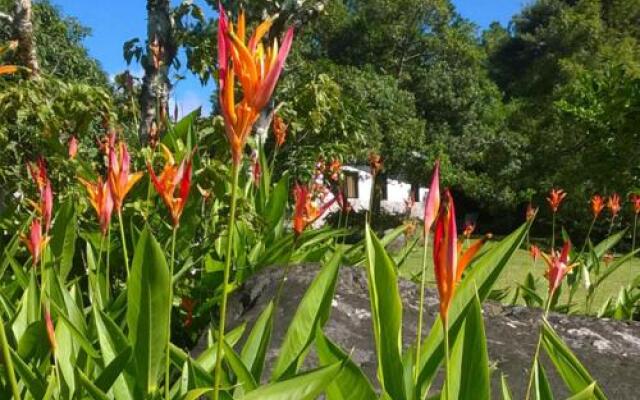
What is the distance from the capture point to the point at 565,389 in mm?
1613

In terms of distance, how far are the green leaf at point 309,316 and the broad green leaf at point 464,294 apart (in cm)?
16

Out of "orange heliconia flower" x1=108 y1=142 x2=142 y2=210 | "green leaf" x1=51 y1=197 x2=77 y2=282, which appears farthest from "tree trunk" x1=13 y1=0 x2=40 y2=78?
"orange heliconia flower" x1=108 y1=142 x2=142 y2=210

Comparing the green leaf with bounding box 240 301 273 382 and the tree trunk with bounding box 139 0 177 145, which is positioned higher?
the tree trunk with bounding box 139 0 177 145

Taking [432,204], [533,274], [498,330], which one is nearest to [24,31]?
[498,330]

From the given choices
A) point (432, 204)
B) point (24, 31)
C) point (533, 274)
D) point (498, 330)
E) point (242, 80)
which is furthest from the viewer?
point (533, 274)

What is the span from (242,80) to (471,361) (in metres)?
0.51

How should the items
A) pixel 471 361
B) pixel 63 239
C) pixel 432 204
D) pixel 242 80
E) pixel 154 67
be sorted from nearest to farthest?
pixel 242 80 → pixel 432 204 → pixel 471 361 → pixel 63 239 → pixel 154 67

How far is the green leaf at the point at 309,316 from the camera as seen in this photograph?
1191 millimetres

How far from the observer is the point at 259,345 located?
123 centimetres

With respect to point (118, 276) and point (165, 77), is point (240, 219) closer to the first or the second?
point (118, 276)

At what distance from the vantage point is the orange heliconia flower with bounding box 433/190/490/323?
0.76 meters

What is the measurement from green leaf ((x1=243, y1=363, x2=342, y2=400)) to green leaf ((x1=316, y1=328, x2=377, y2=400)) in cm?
9

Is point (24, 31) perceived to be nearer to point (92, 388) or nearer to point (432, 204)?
point (92, 388)

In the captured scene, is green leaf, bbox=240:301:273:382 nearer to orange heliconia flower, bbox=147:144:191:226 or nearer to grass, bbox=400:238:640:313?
orange heliconia flower, bbox=147:144:191:226
